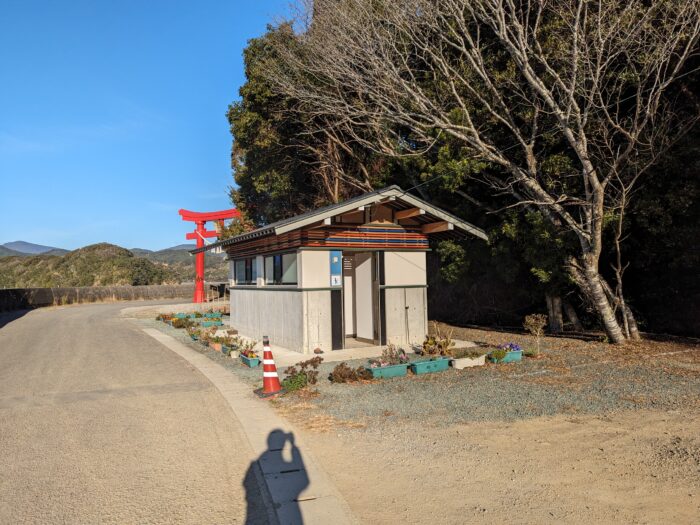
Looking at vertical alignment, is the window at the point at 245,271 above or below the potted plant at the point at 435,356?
above

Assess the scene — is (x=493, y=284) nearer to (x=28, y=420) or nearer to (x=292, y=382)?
(x=292, y=382)

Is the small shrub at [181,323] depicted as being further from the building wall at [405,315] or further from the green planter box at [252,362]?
the building wall at [405,315]

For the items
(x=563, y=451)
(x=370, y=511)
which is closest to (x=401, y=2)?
(x=563, y=451)

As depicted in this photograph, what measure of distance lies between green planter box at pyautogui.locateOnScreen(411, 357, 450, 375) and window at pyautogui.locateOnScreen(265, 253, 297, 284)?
4139 millimetres

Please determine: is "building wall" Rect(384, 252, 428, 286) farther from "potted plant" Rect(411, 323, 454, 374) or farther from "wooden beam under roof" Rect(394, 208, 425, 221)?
"potted plant" Rect(411, 323, 454, 374)

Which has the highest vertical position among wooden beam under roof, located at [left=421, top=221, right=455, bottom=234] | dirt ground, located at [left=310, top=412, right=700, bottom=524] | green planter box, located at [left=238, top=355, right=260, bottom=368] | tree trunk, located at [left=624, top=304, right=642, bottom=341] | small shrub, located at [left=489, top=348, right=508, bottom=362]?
wooden beam under roof, located at [left=421, top=221, right=455, bottom=234]

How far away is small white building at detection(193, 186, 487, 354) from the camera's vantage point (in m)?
11.2

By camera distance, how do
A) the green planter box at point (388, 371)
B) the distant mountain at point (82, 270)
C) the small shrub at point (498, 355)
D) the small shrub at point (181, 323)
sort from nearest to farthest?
the green planter box at point (388, 371) < the small shrub at point (498, 355) < the small shrub at point (181, 323) < the distant mountain at point (82, 270)

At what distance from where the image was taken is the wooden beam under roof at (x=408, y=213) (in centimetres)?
1186

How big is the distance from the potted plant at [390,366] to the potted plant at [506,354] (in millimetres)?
1900

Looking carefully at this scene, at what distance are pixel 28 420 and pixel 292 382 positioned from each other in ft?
11.4

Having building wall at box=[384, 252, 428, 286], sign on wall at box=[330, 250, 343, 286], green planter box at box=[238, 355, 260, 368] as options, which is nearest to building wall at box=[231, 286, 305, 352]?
sign on wall at box=[330, 250, 343, 286]

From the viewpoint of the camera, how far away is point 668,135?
11.6 meters

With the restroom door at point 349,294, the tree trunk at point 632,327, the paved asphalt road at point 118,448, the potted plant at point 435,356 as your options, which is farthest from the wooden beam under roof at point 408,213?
the paved asphalt road at point 118,448
